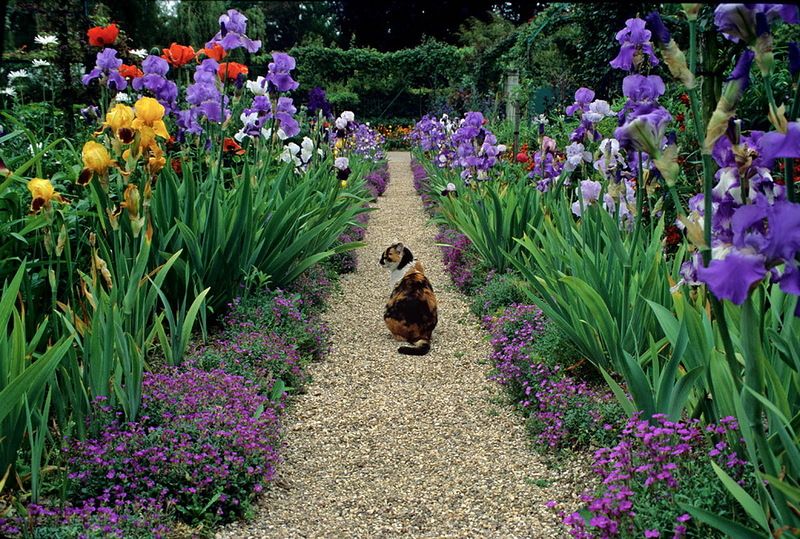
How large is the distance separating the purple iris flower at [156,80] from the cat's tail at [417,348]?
6.80ft

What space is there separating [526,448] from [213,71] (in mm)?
3042

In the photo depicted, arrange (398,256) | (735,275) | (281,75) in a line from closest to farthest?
(735,275) → (398,256) → (281,75)

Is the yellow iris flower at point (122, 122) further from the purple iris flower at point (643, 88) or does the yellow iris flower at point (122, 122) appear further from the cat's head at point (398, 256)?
the cat's head at point (398, 256)

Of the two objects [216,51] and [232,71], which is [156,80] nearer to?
[216,51]

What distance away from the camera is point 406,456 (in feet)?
10.3

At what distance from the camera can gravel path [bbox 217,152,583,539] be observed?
2572 mm

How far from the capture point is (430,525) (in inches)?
101

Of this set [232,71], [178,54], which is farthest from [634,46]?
[178,54]

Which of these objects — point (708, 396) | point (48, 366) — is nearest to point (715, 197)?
point (708, 396)

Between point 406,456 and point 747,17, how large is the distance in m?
2.23

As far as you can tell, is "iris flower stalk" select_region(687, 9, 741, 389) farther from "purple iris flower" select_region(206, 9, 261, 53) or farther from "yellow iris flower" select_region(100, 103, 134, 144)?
"purple iris flower" select_region(206, 9, 261, 53)

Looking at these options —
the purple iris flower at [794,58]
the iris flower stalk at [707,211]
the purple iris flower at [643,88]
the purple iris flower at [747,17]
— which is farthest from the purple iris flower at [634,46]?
the purple iris flower at [747,17]

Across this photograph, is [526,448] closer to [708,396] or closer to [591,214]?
[708,396]

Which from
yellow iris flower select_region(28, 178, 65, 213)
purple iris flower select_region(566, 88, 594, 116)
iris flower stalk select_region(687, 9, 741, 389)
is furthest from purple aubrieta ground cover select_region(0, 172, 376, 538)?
purple iris flower select_region(566, 88, 594, 116)
